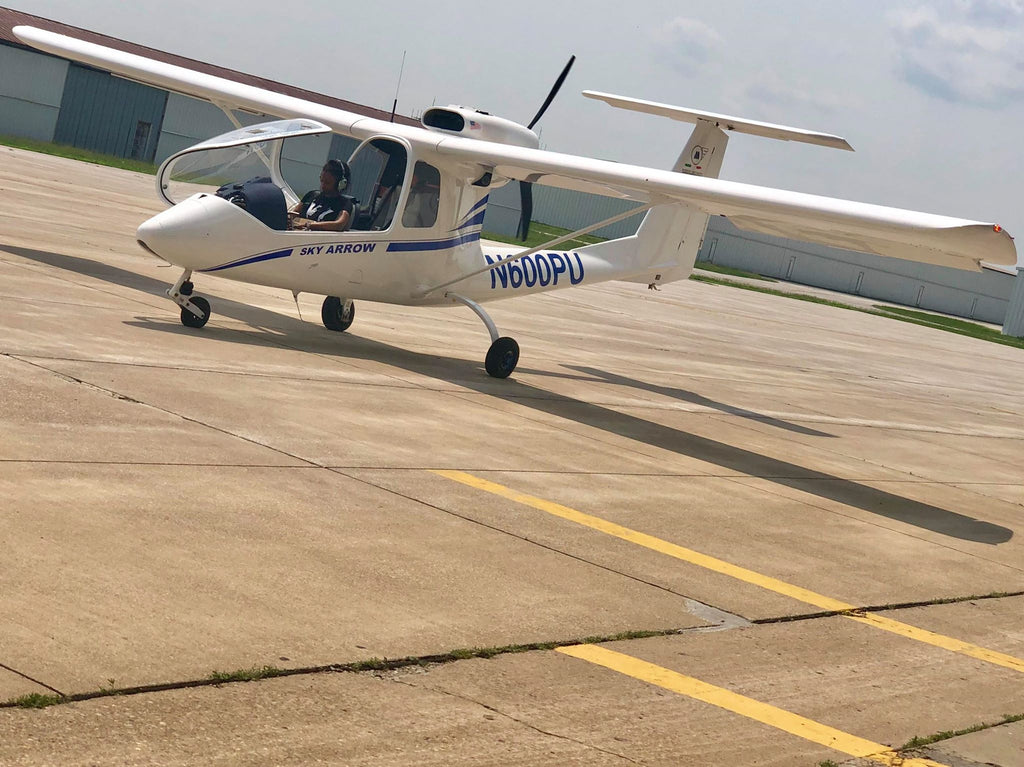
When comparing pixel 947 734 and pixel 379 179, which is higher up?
pixel 379 179

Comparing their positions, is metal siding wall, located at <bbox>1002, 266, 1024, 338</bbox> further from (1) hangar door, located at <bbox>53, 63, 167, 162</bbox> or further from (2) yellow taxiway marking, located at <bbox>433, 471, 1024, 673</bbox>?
(2) yellow taxiway marking, located at <bbox>433, 471, 1024, 673</bbox>

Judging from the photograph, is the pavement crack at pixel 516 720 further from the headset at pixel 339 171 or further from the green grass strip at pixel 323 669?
the headset at pixel 339 171

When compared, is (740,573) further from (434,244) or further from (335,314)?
(335,314)

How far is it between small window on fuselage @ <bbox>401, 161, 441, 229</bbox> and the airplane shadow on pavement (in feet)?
5.26

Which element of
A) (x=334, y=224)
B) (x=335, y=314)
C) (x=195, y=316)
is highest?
(x=334, y=224)

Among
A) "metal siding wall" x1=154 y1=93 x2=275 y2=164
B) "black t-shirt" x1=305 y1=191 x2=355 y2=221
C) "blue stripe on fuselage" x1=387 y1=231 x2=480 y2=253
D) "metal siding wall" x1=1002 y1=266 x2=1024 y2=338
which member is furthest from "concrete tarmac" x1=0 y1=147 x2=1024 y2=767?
"metal siding wall" x1=1002 y1=266 x2=1024 y2=338

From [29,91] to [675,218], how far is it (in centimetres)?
4189

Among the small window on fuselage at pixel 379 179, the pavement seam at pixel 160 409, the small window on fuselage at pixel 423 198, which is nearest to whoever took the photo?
the pavement seam at pixel 160 409

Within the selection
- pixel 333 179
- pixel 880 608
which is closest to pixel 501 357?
pixel 333 179

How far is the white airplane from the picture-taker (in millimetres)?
11984

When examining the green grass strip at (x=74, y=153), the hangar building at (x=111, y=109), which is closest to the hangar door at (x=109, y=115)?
the hangar building at (x=111, y=109)

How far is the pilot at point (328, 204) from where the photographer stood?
522 inches

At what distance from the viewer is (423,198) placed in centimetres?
1428

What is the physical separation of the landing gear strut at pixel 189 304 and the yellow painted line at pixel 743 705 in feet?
26.2
